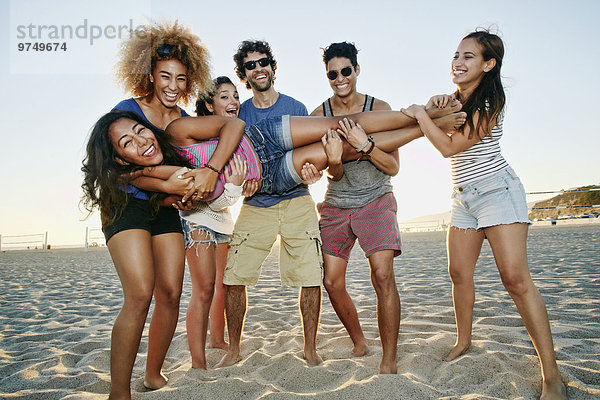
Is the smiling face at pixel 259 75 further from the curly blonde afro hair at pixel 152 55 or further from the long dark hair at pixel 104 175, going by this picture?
the long dark hair at pixel 104 175

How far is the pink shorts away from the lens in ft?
9.64

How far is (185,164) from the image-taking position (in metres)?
2.89

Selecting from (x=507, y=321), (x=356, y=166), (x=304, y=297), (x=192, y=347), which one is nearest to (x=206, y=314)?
(x=192, y=347)

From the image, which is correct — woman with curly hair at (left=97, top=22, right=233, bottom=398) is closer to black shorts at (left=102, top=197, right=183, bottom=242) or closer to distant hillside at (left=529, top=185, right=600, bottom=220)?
black shorts at (left=102, top=197, right=183, bottom=242)

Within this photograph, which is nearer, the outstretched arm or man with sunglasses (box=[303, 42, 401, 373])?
the outstretched arm

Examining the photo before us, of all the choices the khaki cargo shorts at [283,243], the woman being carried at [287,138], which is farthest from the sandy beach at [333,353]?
the woman being carried at [287,138]

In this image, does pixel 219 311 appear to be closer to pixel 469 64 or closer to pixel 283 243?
pixel 283 243

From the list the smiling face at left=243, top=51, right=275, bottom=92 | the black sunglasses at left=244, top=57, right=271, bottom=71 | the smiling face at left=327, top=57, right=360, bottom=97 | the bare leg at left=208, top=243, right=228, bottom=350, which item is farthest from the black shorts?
the smiling face at left=327, top=57, right=360, bottom=97

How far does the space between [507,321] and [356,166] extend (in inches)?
82.3

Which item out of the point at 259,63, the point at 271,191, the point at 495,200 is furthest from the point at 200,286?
the point at 495,200

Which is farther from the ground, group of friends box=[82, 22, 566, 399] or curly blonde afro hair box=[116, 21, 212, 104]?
curly blonde afro hair box=[116, 21, 212, 104]

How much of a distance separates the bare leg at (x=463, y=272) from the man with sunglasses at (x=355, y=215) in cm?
43

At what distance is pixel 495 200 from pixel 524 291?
1.93 feet

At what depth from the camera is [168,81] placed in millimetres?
2918
